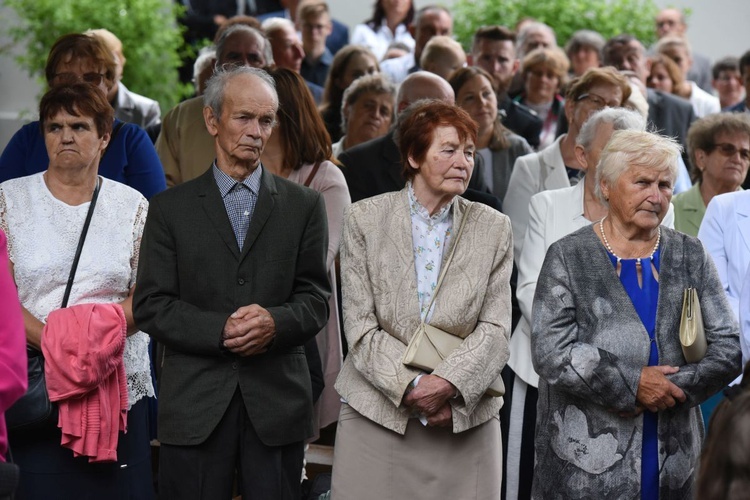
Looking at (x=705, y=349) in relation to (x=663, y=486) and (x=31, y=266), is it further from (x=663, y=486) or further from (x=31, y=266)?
(x=31, y=266)

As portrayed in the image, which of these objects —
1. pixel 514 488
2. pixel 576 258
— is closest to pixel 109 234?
pixel 576 258

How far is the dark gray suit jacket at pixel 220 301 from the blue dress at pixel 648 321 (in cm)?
112

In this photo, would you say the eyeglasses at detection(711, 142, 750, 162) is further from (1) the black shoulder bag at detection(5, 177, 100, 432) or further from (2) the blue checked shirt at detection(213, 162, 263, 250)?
(1) the black shoulder bag at detection(5, 177, 100, 432)

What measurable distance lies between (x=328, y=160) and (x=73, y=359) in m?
1.77

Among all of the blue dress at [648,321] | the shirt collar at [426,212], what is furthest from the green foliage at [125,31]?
the blue dress at [648,321]

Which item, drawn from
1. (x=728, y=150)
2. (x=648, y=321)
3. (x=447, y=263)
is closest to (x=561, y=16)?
(x=728, y=150)

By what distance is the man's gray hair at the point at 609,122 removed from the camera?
5.50m

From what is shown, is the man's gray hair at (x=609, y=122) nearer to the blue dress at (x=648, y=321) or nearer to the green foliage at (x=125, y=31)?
the blue dress at (x=648, y=321)

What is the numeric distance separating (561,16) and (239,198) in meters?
8.54

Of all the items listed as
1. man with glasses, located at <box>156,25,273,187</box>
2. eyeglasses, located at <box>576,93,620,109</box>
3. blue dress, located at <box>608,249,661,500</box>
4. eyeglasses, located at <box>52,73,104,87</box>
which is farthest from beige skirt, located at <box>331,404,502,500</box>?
eyeglasses, located at <box>576,93,620,109</box>

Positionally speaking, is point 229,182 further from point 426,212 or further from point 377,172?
point 377,172

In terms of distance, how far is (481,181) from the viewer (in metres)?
6.24

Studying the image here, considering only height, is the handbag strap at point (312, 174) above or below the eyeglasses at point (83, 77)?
below

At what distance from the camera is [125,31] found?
10.0 m
